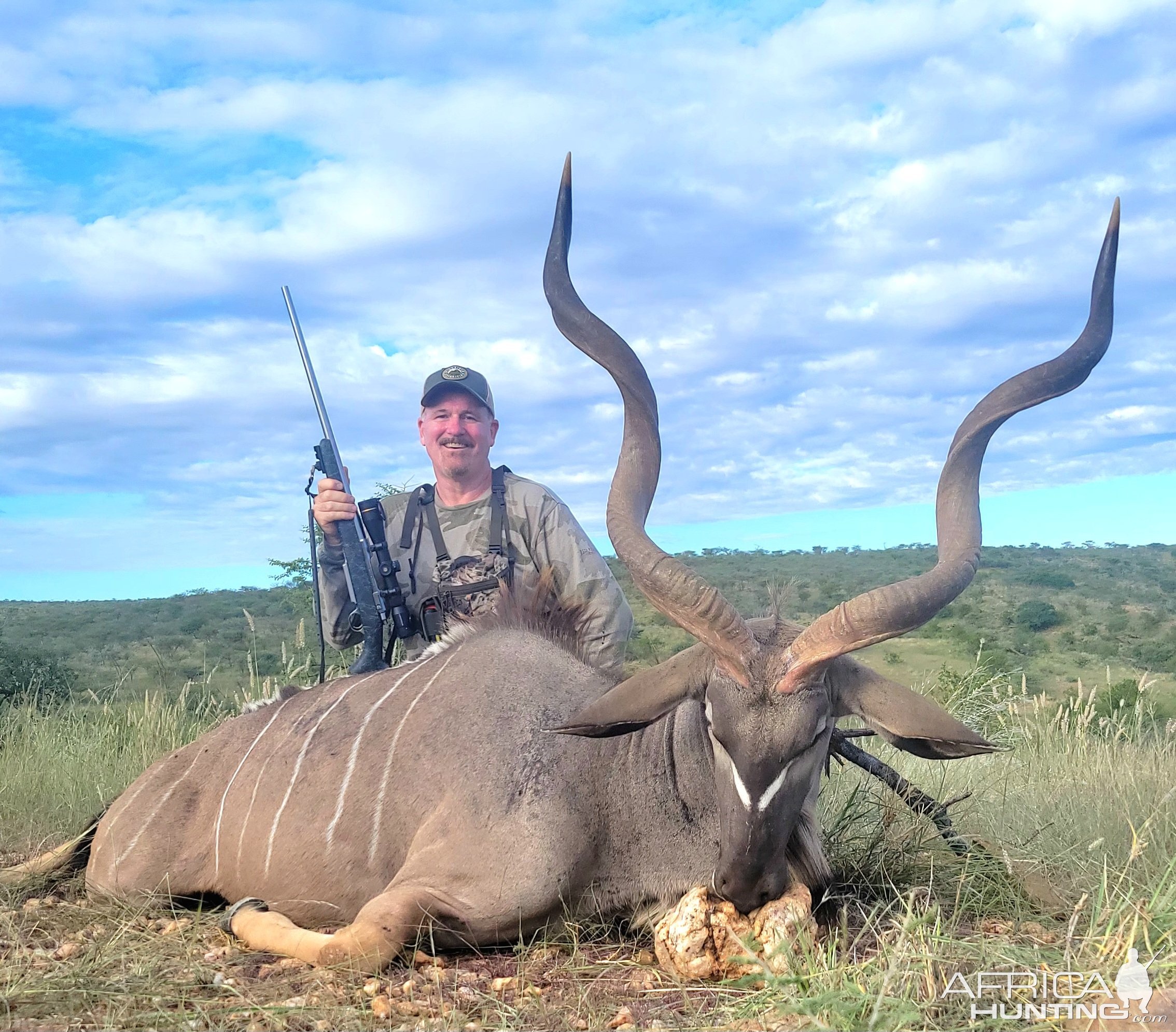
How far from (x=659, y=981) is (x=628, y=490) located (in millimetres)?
1584

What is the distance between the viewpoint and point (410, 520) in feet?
20.3

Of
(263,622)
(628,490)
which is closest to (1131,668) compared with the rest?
(263,622)

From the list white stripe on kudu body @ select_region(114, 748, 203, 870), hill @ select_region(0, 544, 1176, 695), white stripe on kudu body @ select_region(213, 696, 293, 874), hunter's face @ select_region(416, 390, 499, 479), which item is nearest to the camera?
white stripe on kudu body @ select_region(213, 696, 293, 874)

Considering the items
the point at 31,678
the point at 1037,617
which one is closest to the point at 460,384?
the point at 31,678

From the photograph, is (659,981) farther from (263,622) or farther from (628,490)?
(263,622)

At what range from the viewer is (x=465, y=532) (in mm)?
6051

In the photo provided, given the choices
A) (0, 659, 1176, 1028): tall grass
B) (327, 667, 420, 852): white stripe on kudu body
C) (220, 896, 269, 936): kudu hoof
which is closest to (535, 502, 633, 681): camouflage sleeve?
(327, 667, 420, 852): white stripe on kudu body

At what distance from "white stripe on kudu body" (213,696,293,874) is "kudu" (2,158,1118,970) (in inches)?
0.7

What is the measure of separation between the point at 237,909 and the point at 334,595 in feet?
7.04

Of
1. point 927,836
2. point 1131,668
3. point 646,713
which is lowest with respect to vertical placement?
point 1131,668

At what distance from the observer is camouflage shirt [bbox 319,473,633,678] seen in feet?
18.8

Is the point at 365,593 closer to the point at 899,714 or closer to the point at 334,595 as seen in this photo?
the point at 334,595

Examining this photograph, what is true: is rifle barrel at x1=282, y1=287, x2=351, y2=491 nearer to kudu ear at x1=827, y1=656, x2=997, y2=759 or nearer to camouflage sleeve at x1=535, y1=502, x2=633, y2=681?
camouflage sleeve at x1=535, y1=502, x2=633, y2=681

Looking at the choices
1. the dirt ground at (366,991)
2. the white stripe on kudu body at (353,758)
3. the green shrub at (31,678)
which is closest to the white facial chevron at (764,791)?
the dirt ground at (366,991)
